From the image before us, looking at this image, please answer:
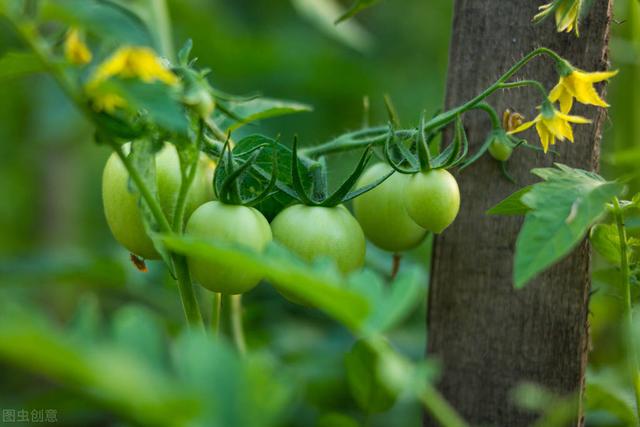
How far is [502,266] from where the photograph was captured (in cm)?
67

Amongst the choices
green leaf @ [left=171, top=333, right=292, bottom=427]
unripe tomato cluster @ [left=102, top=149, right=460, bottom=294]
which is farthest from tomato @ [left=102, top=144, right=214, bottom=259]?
green leaf @ [left=171, top=333, right=292, bottom=427]

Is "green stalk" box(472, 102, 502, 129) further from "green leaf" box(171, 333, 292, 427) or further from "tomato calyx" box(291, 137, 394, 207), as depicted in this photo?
"green leaf" box(171, 333, 292, 427)

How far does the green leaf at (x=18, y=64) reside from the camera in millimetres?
456

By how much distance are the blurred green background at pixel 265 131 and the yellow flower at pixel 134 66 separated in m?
0.40

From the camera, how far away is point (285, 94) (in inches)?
94.1

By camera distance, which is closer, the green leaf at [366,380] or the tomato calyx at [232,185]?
the tomato calyx at [232,185]

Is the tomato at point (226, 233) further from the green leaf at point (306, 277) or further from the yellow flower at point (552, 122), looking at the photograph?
the yellow flower at point (552, 122)

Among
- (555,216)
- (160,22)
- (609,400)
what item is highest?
(160,22)

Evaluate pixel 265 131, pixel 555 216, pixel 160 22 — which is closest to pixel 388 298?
pixel 555 216

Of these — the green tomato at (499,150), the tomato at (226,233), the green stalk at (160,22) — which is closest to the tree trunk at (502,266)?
the green tomato at (499,150)

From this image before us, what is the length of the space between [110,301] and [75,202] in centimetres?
31

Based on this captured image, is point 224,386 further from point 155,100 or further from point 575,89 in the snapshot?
point 575,89

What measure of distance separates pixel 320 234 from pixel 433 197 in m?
0.08

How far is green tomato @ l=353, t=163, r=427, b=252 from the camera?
638mm
